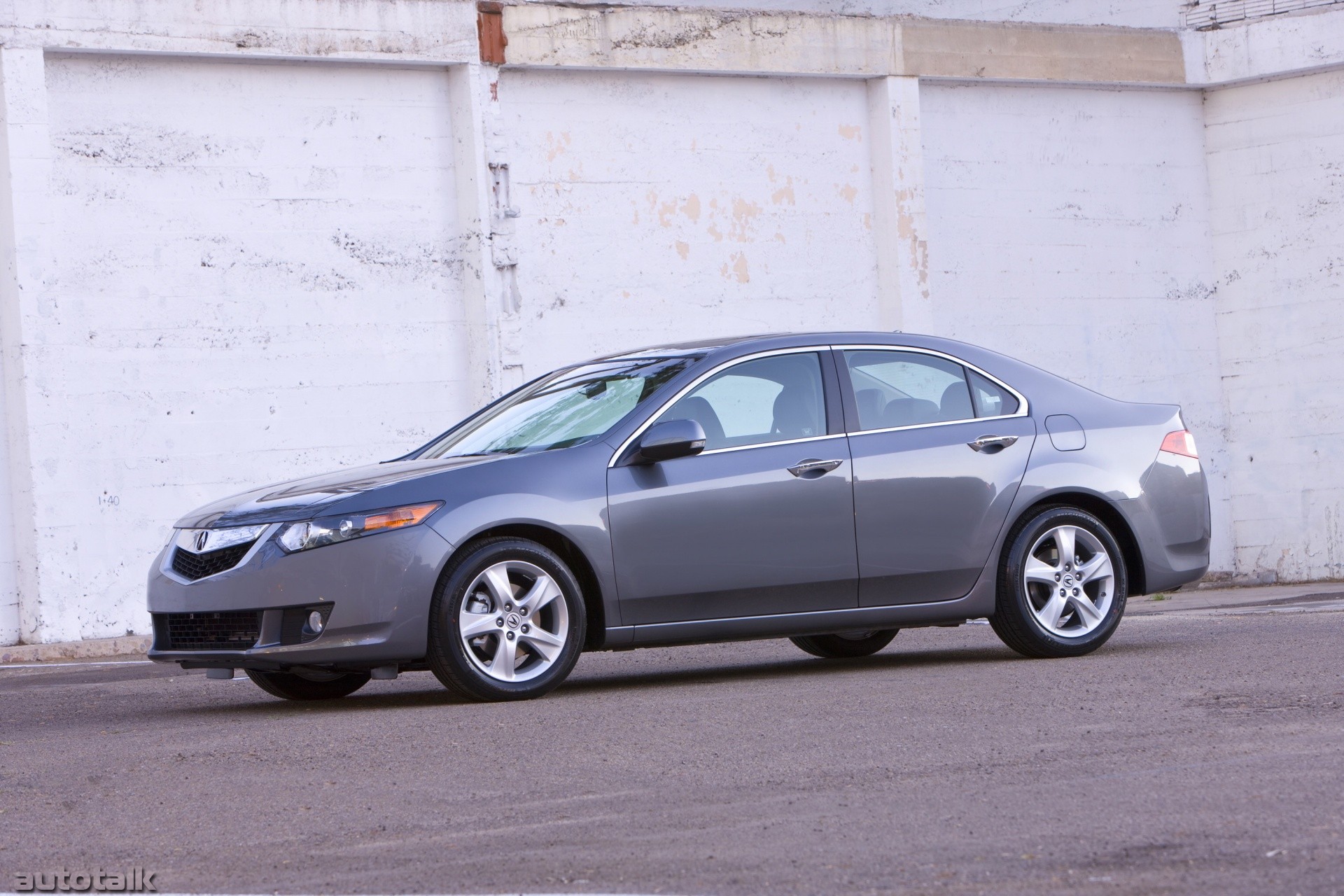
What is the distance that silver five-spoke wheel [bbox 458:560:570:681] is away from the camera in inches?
309

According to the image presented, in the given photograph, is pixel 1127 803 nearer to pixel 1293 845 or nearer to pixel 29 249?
pixel 1293 845

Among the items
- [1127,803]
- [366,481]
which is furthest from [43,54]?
[1127,803]

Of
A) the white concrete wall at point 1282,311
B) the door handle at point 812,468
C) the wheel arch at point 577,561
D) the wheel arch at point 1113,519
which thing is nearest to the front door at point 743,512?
the door handle at point 812,468

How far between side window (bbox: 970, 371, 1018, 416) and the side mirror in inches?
64.2

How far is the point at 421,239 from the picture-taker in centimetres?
1619

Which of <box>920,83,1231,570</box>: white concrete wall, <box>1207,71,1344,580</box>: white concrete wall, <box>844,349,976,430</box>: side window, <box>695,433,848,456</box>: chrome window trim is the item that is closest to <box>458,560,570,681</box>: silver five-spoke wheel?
<box>695,433,848,456</box>: chrome window trim

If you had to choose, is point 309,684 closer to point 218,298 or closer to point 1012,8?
point 218,298

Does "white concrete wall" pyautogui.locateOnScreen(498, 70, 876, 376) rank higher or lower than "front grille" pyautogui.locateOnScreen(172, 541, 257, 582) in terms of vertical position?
higher

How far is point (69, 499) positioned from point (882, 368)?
781 cm

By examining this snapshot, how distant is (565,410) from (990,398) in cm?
208

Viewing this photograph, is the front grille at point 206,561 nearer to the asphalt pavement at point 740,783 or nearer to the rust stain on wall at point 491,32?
the asphalt pavement at point 740,783

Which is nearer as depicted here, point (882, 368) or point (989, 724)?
point (989, 724)

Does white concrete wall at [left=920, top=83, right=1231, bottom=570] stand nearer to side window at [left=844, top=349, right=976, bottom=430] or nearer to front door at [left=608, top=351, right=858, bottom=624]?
side window at [left=844, top=349, right=976, bottom=430]

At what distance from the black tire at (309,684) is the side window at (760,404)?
1947mm
